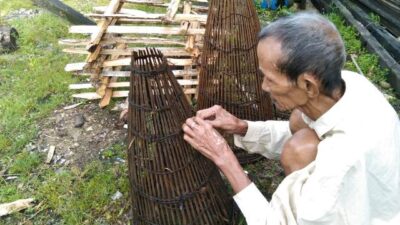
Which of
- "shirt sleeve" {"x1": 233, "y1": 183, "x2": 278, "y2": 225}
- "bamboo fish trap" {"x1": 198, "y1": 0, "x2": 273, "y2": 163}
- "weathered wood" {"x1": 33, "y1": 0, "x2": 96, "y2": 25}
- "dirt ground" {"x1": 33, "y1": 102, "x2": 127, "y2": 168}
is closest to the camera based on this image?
"shirt sleeve" {"x1": 233, "y1": 183, "x2": 278, "y2": 225}

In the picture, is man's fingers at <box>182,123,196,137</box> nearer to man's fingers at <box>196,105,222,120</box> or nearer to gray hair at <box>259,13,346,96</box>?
man's fingers at <box>196,105,222,120</box>

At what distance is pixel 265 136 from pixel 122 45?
2329 mm

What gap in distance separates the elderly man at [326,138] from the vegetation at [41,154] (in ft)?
4.27

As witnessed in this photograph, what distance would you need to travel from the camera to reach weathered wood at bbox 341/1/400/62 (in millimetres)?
4934

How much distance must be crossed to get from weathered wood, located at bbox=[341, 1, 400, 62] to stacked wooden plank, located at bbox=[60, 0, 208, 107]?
100 inches

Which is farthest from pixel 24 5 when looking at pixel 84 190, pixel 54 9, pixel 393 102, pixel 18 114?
pixel 393 102

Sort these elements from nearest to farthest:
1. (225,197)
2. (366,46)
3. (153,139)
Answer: (153,139) < (225,197) < (366,46)

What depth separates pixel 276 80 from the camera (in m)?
2.02

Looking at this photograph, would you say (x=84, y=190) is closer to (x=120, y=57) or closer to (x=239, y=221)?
(x=239, y=221)

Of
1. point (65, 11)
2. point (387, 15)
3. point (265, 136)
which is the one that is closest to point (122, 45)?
point (65, 11)

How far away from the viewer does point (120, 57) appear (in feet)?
15.1

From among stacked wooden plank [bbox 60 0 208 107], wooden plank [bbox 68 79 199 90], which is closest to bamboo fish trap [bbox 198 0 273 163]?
stacked wooden plank [bbox 60 0 208 107]

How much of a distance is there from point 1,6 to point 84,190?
5349 mm

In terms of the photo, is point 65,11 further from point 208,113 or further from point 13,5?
point 208,113
